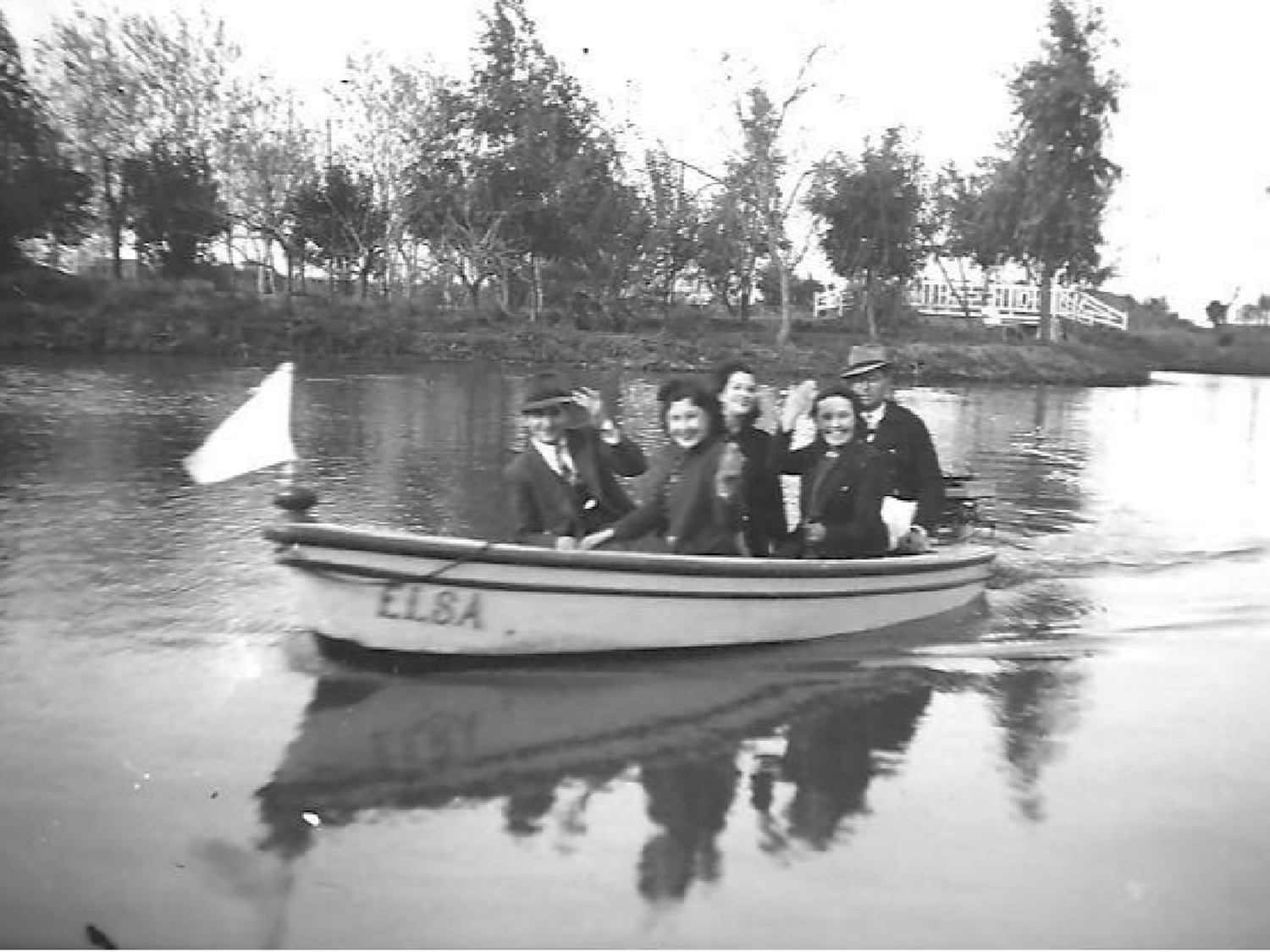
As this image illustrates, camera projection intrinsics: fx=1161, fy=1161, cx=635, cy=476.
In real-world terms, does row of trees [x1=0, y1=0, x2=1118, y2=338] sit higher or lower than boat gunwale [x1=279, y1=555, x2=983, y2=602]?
higher

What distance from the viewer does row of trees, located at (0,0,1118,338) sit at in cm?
3550

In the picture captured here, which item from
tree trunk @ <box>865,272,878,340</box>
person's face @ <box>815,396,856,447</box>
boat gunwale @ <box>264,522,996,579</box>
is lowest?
boat gunwale @ <box>264,522,996,579</box>

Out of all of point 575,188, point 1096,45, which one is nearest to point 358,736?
point 575,188

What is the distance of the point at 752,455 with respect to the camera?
7.25 meters

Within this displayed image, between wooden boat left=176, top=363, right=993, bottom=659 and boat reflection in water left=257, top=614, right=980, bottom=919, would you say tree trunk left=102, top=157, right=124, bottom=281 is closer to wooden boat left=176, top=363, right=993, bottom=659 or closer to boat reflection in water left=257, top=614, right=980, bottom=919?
wooden boat left=176, top=363, right=993, bottom=659

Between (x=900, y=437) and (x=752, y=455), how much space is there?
1.30m

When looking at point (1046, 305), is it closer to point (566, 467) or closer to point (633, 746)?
point (566, 467)

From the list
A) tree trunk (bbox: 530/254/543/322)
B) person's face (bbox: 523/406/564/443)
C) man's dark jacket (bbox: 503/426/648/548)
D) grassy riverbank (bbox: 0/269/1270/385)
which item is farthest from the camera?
tree trunk (bbox: 530/254/543/322)

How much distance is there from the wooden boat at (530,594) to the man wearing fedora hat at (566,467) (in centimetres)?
48

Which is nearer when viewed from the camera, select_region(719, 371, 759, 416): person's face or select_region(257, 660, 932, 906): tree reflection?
select_region(257, 660, 932, 906): tree reflection

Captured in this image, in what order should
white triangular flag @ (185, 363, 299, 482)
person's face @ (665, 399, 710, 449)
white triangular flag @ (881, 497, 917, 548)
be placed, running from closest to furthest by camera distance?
white triangular flag @ (185, 363, 299, 482), person's face @ (665, 399, 710, 449), white triangular flag @ (881, 497, 917, 548)

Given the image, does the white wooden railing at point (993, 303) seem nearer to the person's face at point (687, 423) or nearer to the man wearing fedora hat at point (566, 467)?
the man wearing fedora hat at point (566, 467)

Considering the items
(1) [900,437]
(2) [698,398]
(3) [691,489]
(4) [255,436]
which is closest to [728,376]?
(2) [698,398]

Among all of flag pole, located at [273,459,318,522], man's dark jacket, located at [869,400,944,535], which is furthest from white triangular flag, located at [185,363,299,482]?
man's dark jacket, located at [869,400,944,535]
